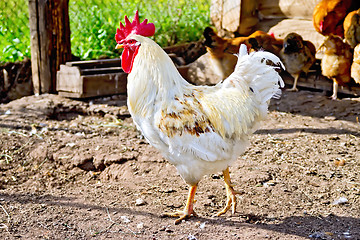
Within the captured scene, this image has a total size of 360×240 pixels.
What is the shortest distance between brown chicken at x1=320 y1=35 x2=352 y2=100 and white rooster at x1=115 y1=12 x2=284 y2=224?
3.12 m

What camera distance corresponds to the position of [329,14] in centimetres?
626

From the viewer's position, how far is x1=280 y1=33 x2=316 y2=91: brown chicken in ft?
21.0

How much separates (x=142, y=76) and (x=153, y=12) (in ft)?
18.8

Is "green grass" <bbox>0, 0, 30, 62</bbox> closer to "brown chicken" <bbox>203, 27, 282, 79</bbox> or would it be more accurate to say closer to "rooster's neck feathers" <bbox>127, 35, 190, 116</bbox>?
"brown chicken" <bbox>203, 27, 282, 79</bbox>

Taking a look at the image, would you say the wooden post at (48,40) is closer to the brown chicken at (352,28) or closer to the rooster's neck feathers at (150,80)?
the rooster's neck feathers at (150,80)

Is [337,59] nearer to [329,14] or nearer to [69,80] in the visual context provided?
[329,14]

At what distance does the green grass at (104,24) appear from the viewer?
751 centimetres

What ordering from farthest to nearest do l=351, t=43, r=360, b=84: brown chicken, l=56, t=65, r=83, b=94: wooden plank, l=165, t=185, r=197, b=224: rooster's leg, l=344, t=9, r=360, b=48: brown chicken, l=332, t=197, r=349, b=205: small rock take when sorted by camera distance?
l=56, t=65, r=83, b=94: wooden plank, l=344, t=9, r=360, b=48: brown chicken, l=351, t=43, r=360, b=84: brown chicken, l=332, t=197, r=349, b=205: small rock, l=165, t=185, r=197, b=224: rooster's leg

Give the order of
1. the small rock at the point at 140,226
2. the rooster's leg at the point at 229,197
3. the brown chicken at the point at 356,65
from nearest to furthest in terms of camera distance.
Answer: the small rock at the point at 140,226 < the rooster's leg at the point at 229,197 < the brown chicken at the point at 356,65

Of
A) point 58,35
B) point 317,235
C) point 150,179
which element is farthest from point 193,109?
point 58,35

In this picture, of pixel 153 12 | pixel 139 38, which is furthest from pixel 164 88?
pixel 153 12

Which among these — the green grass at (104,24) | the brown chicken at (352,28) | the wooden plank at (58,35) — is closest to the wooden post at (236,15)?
the green grass at (104,24)

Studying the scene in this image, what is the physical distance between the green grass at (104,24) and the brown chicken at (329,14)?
8.94 feet

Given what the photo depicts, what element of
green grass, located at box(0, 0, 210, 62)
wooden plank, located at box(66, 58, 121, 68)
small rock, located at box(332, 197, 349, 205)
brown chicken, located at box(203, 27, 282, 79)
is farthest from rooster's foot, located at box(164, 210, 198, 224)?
green grass, located at box(0, 0, 210, 62)
